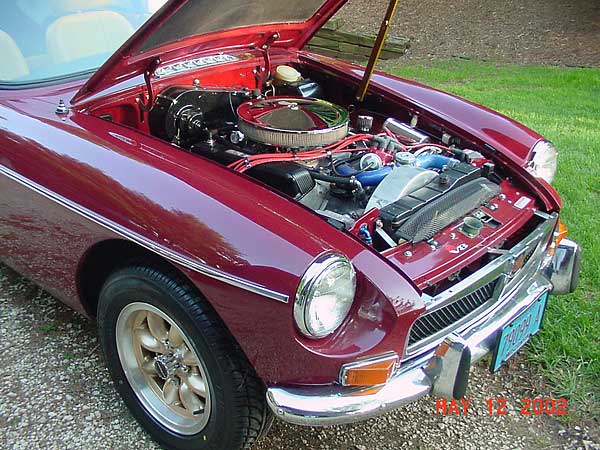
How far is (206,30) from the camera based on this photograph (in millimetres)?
2742

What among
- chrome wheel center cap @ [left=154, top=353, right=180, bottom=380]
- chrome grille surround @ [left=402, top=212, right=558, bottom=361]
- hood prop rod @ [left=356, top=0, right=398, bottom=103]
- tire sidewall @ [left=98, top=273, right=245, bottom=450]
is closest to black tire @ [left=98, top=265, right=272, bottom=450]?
tire sidewall @ [left=98, top=273, right=245, bottom=450]

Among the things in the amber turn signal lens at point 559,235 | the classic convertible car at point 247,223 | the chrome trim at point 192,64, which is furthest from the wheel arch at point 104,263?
the amber turn signal lens at point 559,235

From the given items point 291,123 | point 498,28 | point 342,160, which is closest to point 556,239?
point 342,160

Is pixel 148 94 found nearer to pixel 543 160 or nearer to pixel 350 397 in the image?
pixel 350 397

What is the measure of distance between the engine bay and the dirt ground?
681cm

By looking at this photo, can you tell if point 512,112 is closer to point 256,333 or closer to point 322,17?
point 322,17

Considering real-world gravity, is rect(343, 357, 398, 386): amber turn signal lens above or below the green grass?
above

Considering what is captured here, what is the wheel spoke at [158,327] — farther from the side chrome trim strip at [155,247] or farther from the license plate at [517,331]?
the license plate at [517,331]

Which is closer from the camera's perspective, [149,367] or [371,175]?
[149,367]

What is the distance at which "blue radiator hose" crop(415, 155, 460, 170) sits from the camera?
2.48m

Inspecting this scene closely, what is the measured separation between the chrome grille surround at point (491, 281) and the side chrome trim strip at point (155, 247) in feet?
1.55

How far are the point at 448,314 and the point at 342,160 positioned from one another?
2.62 ft

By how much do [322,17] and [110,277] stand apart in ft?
6.54

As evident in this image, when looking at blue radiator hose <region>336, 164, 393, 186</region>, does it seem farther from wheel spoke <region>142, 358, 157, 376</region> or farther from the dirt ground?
the dirt ground
